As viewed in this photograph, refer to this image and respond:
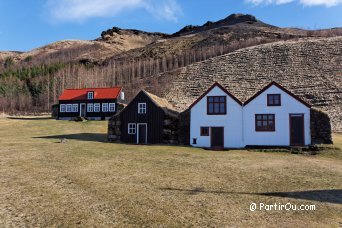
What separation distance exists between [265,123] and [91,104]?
44.3 metres

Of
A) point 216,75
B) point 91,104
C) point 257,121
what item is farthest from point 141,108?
point 216,75

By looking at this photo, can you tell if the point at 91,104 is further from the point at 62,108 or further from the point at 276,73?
the point at 276,73

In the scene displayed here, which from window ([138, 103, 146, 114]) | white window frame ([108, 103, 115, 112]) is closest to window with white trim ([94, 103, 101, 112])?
white window frame ([108, 103, 115, 112])

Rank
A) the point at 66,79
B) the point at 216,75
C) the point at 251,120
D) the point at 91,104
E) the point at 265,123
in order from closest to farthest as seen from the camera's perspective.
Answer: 1. the point at 265,123
2. the point at 251,120
3. the point at 91,104
4. the point at 216,75
5. the point at 66,79

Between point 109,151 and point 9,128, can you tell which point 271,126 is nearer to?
point 109,151

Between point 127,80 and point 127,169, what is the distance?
108842 mm

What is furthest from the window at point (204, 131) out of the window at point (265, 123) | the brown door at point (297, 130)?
the brown door at point (297, 130)

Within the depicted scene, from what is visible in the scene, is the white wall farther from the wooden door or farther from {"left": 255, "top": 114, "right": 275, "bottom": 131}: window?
the wooden door

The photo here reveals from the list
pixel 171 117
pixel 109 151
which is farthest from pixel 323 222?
pixel 171 117

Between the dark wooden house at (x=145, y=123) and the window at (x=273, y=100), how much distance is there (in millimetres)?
11160

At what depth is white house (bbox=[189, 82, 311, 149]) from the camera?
36719 millimetres

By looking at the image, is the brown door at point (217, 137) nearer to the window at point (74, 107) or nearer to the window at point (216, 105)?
the window at point (216, 105)

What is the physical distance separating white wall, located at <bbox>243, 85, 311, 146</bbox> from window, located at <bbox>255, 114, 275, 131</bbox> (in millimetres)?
348

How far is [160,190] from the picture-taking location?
55.6ft
